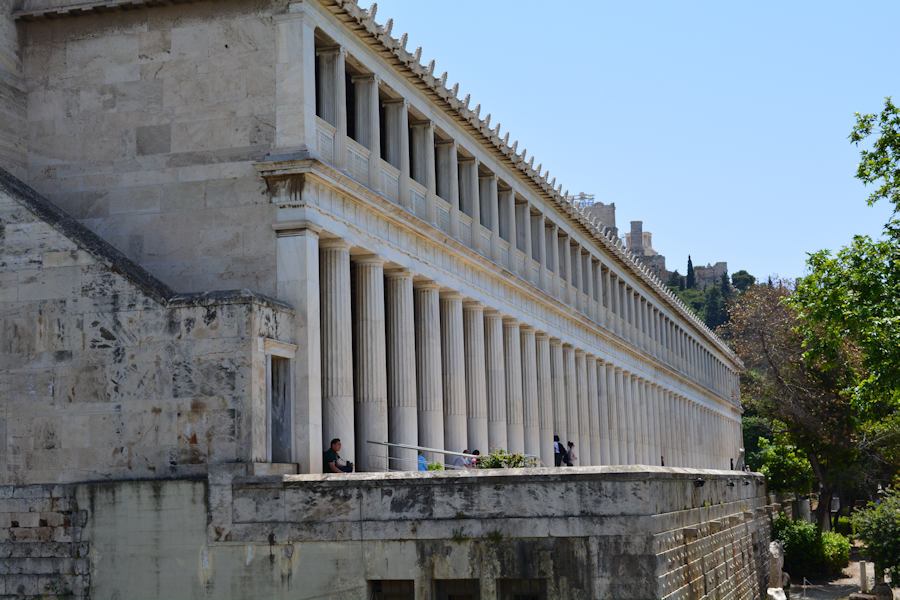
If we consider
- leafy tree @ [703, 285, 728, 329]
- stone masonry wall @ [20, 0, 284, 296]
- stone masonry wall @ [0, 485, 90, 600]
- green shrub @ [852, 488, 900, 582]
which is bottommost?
green shrub @ [852, 488, 900, 582]

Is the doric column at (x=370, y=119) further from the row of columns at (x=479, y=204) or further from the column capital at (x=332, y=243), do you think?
the column capital at (x=332, y=243)

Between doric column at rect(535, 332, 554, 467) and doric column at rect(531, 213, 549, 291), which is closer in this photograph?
doric column at rect(535, 332, 554, 467)

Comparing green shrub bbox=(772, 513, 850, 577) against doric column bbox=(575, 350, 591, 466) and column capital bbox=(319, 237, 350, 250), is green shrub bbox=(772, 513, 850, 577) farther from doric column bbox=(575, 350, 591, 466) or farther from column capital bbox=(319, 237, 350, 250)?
column capital bbox=(319, 237, 350, 250)

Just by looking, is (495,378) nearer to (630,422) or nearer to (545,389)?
(545,389)

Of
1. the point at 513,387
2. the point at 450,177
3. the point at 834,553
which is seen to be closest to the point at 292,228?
the point at 450,177

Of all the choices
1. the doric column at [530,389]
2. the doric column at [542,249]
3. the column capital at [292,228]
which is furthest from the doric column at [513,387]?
the column capital at [292,228]

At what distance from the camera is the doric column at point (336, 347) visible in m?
28.8

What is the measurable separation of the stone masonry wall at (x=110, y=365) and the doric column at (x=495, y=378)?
16.3 meters

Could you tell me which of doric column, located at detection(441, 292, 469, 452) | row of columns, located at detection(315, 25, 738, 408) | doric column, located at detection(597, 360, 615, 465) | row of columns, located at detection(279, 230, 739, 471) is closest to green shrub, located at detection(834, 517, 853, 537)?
row of columns, located at detection(315, 25, 738, 408)

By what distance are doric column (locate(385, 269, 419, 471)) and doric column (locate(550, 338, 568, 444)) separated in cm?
1675

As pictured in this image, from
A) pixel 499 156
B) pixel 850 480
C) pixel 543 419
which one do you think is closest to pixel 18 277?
pixel 499 156

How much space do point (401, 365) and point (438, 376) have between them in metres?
2.95

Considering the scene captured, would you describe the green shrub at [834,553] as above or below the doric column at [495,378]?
below

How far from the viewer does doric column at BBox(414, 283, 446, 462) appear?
35344 millimetres
